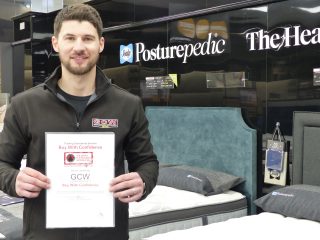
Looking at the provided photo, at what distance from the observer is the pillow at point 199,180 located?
A: 3662mm

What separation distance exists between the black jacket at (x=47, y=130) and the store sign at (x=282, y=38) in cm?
219

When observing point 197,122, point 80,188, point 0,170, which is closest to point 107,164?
point 80,188

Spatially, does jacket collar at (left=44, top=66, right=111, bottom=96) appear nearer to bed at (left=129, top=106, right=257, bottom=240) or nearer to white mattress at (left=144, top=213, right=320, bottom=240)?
white mattress at (left=144, top=213, right=320, bottom=240)

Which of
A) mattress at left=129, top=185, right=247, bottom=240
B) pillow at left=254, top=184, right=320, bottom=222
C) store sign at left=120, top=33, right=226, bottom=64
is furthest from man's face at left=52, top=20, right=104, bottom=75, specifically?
store sign at left=120, top=33, right=226, bottom=64

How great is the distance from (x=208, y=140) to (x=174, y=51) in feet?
3.35

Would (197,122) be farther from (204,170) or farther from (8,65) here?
(8,65)

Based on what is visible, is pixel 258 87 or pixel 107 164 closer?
pixel 107 164

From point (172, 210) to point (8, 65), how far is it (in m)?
6.19

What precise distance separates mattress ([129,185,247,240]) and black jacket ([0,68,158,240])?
1.42 m

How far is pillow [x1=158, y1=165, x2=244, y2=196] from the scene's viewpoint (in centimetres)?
366

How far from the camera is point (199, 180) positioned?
367 centimetres

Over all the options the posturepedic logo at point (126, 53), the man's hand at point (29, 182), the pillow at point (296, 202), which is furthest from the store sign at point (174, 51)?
the man's hand at point (29, 182)

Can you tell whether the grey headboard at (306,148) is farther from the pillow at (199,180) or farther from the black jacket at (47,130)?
the black jacket at (47,130)

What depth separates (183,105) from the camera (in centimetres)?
455
